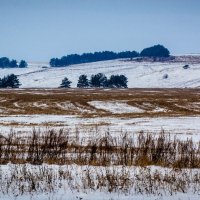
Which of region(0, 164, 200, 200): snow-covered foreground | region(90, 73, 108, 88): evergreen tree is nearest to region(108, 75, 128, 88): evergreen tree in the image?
region(90, 73, 108, 88): evergreen tree

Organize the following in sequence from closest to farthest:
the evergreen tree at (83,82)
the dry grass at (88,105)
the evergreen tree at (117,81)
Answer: the dry grass at (88,105) → the evergreen tree at (117,81) → the evergreen tree at (83,82)

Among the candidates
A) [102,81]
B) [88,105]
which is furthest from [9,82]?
[88,105]

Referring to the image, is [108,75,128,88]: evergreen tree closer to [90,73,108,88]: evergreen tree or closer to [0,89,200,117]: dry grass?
[90,73,108,88]: evergreen tree

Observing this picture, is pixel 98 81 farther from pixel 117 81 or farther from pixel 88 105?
pixel 88 105

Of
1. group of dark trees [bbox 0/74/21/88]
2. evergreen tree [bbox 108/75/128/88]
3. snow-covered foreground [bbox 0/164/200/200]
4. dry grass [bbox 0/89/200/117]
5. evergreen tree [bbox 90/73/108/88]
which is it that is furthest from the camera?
evergreen tree [bbox 108/75/128/88]

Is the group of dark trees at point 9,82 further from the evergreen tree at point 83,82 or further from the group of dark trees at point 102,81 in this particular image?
the evergreen tree at point 83,82

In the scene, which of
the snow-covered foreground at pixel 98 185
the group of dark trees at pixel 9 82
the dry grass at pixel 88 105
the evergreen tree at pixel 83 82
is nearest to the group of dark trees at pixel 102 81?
the evergreen tree at pixel 83 82

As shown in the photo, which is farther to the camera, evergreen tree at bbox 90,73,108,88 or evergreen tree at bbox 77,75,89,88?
→ evergreen tree at bbox 77,75,89,88

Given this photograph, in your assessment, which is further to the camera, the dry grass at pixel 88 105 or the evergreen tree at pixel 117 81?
the evergreen tree at pixel 117 81

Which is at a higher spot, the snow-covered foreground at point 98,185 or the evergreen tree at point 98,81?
the snow-covered foreground at point 98,185

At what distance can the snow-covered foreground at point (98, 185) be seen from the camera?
10961 mm

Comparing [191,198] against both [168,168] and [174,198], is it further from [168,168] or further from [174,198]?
[168,168]

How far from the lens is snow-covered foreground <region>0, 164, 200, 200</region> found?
11.0 meters

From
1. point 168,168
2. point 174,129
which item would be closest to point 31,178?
point 168,168
